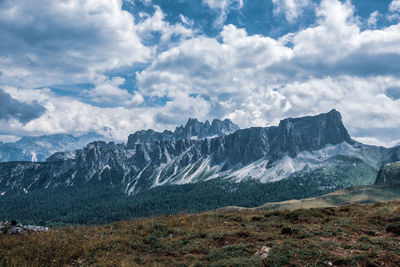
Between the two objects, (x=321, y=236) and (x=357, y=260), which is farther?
(x=321, y=236)

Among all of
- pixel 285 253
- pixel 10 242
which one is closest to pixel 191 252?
pixel 285 253

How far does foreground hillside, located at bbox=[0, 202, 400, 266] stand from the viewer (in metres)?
12.9

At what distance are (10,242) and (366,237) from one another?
2568 cm

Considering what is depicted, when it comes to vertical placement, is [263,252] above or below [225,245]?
above

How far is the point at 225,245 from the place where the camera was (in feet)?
53.0

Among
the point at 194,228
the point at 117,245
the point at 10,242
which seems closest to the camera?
the point at 117,245

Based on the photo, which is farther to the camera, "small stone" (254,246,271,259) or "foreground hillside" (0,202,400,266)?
"small stone" (254,246,271,259)

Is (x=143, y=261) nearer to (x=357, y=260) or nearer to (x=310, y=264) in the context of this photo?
(x=310, y=264)

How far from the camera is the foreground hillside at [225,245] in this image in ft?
42.4

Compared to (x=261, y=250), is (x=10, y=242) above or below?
below

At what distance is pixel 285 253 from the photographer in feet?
43.5

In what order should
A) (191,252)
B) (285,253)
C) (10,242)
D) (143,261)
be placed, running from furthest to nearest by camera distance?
(10,242) → (191,252) → (143,261) → (285,253)

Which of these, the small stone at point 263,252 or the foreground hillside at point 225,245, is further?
the small stone at point 263,252

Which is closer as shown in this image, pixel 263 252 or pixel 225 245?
pixel 263 252
